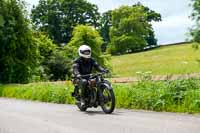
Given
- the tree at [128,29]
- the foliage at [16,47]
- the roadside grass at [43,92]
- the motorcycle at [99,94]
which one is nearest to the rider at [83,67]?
the motorcycle at [99,94]

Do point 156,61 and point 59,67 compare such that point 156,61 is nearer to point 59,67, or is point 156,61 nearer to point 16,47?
point 59,67

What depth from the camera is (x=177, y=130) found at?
9.80 meters

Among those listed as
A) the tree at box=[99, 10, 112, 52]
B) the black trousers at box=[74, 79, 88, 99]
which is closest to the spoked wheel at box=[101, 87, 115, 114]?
the black trousers at box=[74, 79, 88, 99]

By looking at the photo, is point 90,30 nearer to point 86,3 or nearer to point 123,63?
point 123,63

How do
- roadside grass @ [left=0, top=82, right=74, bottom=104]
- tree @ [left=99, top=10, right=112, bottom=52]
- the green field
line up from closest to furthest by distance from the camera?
roadside grass @ [left=0, top=82, right=74, bottom=104] → the green field → tree @ [left=99, top=10, right=112, bottom=52]

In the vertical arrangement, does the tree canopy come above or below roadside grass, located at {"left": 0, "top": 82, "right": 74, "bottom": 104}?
above

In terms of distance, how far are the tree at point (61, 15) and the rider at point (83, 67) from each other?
287ft

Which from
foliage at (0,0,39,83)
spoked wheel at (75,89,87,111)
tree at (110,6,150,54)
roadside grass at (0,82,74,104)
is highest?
tree at (110,6,150,54)

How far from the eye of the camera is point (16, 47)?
111ft

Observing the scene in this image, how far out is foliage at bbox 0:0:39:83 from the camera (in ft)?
109

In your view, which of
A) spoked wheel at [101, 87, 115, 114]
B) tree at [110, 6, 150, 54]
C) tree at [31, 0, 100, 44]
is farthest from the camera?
tree at [110, 6, 150, 54]

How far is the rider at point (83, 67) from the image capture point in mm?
15422

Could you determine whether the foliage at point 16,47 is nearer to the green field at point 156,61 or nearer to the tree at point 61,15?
the green field at point 156,61

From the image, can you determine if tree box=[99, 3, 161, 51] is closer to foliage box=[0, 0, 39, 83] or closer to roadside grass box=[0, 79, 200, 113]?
foliage box=[0, 0, 39, 83]
